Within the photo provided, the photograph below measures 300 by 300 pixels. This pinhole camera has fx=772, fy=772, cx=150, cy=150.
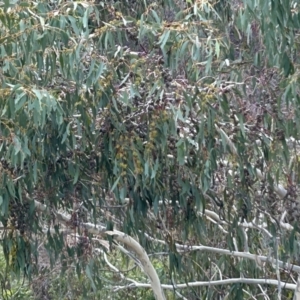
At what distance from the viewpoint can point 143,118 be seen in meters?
3.58

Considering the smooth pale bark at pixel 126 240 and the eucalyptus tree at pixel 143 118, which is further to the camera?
the smooth pale bark at pixel 126 240

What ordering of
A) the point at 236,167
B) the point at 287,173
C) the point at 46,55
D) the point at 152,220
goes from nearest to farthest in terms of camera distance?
the point at 46,55 → the point at 236,167 → the point at 287,173 → the point at 152,220

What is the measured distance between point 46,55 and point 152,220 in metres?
1.60

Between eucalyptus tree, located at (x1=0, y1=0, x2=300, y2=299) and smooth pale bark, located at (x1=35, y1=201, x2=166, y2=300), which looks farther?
smooth pale bark, located at (x1=35, y1=201, x2=166, y2=300)

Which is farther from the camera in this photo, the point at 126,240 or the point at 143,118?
the point at 126,240

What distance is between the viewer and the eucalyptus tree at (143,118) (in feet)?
11.0

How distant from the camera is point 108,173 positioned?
384cm

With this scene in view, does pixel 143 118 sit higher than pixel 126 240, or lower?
higher

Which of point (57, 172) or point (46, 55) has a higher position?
point (46, 55)

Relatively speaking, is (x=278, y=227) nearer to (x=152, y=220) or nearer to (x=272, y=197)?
(x=272, y=197)

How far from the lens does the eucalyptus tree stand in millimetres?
3346

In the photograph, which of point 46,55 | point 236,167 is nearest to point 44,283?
point 236,167

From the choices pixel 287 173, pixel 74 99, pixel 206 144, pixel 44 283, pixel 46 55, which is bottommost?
pixel 44 283

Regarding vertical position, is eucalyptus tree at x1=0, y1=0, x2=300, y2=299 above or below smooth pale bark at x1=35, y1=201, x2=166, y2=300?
above
